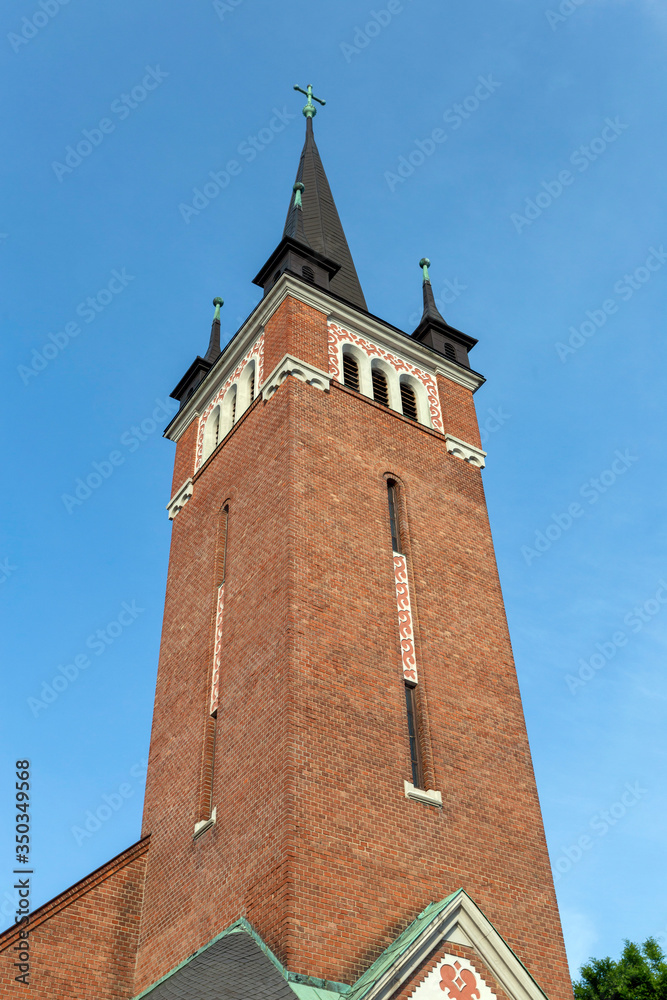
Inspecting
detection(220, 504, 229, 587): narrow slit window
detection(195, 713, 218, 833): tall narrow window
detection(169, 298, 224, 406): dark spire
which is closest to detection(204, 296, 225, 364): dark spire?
detection(169, 298, 224, 406): dark spire

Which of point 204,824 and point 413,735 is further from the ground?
point 413,735

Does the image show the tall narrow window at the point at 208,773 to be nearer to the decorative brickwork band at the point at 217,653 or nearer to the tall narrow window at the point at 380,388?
the decorative brickwork band at the point at 217,653

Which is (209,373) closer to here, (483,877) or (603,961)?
(483,877)

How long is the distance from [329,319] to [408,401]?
8.67 feet

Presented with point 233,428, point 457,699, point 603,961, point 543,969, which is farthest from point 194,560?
point 603,961

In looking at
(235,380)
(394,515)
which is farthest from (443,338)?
(394,515)

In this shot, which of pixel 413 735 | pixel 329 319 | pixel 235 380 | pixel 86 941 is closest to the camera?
pixel 86 941

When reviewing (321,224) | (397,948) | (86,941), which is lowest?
(397,948)

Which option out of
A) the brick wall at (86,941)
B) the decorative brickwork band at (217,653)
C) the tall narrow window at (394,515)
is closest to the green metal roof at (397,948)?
the brick wall at (86,941)

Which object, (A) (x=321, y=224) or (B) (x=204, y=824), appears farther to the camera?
(A) (x=321, y=224)

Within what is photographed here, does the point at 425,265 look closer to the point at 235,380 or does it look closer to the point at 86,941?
the point at 235,380

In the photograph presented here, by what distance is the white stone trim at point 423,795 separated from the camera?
1568 cm

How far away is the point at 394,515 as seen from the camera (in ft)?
65.6

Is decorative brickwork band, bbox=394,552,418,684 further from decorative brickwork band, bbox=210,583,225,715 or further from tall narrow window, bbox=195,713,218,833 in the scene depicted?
tall narrow window, bbox=195,713,218,833
